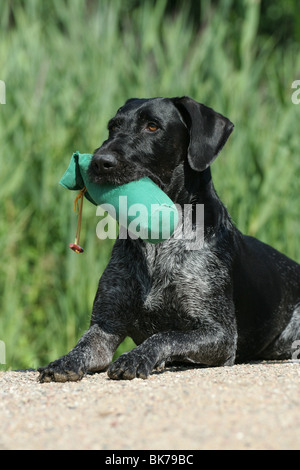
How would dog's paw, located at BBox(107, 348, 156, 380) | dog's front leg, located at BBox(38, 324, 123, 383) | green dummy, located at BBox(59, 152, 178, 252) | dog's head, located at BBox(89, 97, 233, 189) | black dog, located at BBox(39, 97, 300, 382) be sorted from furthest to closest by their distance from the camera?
black dog, located at BBox(39, 97, 300, 382) < dog's head, located at BBox(89, 97, 233, 189) < green dummy, located at BBox(59, 152, 178, 252) < dog's front leg, located at BBox(38, 324, 123, 383) < dog's paw, located at BBox(107, 348, 156, 380)

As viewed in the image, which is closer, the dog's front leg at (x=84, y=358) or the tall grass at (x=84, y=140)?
the dog's front leg at (x=84, y=358)

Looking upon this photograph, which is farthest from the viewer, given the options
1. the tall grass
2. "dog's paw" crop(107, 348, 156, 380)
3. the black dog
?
the tall grass

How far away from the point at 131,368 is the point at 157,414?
A: 1.06 metres

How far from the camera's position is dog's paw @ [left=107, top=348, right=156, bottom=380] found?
4.04 metres

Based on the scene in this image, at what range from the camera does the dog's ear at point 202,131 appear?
15.5ft

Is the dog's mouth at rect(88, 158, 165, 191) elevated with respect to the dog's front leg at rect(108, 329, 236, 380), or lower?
elevated

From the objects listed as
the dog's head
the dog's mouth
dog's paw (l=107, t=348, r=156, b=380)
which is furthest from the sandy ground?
the dog's head

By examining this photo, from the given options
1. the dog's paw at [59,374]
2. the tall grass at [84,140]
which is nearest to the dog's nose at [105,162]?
the dog's paw at [59,374]

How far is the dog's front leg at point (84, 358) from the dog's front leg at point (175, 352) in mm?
251

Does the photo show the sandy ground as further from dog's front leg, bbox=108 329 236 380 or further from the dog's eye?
the dog's eye

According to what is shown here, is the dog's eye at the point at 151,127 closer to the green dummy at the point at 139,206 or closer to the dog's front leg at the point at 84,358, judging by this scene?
the green dummy at the point at 139,206

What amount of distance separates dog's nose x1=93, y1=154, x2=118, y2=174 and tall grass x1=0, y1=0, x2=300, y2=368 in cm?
257

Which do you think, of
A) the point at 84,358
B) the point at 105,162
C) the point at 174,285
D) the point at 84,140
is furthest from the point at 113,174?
the point at 84,140
